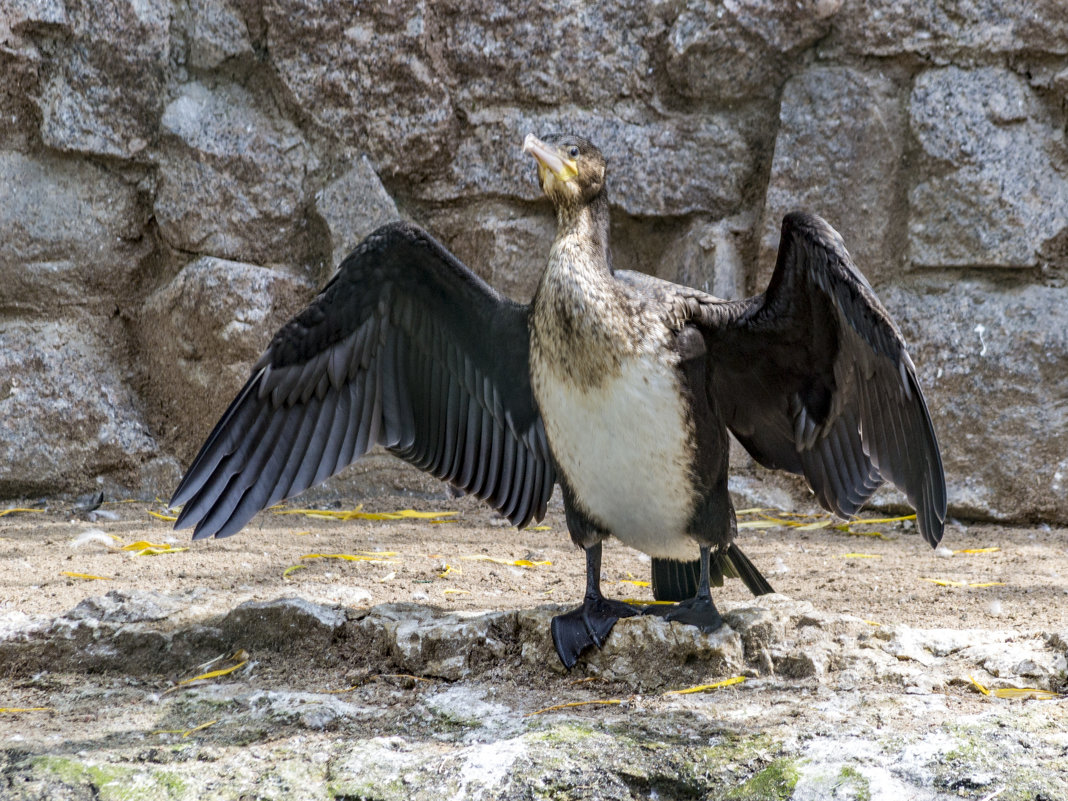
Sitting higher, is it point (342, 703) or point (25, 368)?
point (25, 368)

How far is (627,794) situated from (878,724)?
536 millimetres

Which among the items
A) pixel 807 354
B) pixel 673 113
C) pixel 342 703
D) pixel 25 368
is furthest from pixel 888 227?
pixel 25 368

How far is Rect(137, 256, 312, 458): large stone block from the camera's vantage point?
4613 mm

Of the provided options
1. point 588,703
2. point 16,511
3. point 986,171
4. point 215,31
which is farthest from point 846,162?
point 16,511

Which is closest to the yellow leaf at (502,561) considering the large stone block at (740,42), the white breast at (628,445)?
the white breast at (628,445)

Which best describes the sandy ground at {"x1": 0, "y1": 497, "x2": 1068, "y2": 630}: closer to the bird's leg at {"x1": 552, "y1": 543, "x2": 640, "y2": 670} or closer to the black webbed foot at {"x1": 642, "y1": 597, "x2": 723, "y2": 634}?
the bird's leg at {"x1": 552, "y1": 543, "x2": 640, "y2": 670}

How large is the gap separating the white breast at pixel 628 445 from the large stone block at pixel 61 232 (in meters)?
2.59

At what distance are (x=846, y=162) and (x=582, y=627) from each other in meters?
2.68

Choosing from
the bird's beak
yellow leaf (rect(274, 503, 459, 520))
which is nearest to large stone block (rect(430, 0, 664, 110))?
yellow leaf (rect(274, 503, 459, 520))

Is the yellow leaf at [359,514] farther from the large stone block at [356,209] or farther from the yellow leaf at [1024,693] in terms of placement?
the yellow leaf at [1024,693]

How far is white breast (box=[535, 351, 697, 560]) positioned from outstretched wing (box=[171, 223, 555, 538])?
15.6 inches

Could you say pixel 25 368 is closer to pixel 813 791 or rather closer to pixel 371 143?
pixel 371 143

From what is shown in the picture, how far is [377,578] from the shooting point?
3.51 m

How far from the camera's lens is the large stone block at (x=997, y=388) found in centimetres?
442
